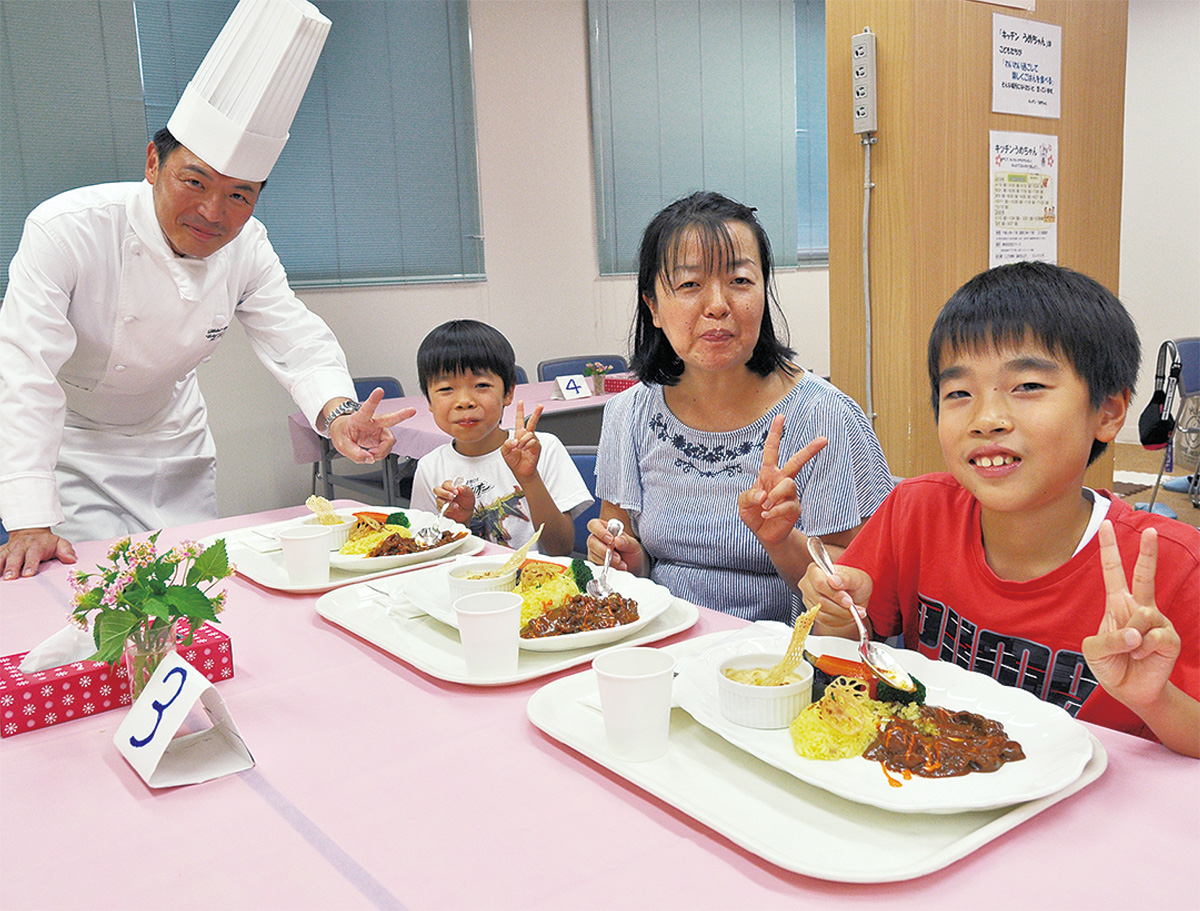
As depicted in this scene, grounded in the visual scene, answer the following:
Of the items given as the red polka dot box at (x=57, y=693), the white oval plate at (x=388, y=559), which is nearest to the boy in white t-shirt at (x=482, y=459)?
the white oval plate at (x=388, y=559)

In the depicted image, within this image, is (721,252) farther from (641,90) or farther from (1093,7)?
(641,90)

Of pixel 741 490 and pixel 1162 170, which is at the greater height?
pixel 1162 170

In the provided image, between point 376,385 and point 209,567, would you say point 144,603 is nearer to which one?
point 209,567

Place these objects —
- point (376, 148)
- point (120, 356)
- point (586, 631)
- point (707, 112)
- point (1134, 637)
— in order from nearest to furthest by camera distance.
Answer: point (1134, 637), point (586, 631), point (120, 356), point (376, 148), point (707, 112)

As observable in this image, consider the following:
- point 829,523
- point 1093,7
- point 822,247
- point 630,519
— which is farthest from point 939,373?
point 822,247

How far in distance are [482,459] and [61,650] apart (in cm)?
145

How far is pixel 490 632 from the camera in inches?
44.3

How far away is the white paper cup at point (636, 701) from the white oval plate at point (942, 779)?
6 centimetres

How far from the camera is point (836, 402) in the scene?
1.71m

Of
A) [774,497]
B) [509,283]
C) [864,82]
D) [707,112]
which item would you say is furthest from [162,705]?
[707,112]

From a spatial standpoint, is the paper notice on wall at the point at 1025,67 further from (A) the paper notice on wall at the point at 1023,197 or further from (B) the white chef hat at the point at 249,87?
(B) the white chef hat at the point at 249,87

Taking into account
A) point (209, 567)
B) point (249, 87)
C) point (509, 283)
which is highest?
point (249, 87)

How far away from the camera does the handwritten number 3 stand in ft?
3.13

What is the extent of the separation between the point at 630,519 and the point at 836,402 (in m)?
0.48
